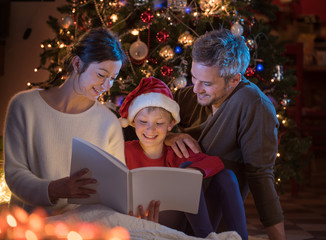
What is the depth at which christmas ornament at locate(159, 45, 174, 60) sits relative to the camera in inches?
109

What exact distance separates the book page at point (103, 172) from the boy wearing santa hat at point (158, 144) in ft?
1.35

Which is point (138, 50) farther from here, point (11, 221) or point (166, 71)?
point (11, 221)

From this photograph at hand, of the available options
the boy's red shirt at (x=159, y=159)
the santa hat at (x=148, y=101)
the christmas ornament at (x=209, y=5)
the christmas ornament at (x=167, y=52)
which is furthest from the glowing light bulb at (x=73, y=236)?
the christmas ornament at (x=209, y=5)

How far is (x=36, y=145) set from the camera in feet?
4.50

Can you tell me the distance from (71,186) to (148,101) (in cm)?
67

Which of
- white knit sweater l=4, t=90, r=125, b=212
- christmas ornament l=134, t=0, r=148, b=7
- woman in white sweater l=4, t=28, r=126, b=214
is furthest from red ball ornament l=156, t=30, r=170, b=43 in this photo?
white knit sweater l=4, t=90, r=125, b=212

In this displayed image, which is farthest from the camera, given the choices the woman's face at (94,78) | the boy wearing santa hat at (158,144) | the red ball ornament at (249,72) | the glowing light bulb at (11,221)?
the red ball ornament at (249,72)

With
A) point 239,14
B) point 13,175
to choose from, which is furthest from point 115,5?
point 13,175

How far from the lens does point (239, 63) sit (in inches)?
76.9

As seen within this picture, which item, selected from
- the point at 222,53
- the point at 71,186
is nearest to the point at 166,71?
the point at 222,53

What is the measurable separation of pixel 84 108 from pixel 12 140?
0.24 m

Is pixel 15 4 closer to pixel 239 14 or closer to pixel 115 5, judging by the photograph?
pixel 115 5

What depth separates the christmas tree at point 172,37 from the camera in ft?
9.11

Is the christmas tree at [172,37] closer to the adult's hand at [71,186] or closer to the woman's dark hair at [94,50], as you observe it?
the woman's dark hair at [94,50]
